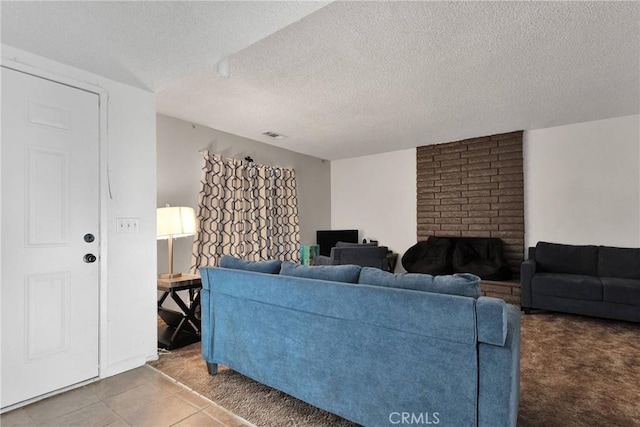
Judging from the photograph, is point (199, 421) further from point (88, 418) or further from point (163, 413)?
point (88, 418)

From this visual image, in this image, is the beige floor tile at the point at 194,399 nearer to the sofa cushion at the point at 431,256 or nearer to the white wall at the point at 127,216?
the white wall at the point at 127,216

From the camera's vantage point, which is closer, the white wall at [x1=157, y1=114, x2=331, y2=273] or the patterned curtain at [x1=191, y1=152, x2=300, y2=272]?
the white wall at [x1=157, y1=114, x2=331, y2=273]

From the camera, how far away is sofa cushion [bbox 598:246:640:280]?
3701mm

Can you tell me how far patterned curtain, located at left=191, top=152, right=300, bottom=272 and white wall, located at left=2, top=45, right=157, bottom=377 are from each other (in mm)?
1510

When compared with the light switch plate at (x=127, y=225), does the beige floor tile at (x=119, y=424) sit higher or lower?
lower

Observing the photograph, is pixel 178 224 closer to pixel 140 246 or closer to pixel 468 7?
pixel 140 246

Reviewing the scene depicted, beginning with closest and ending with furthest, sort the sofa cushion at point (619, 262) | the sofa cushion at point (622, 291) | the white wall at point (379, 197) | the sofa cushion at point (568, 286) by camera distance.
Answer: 1. the sofa cushion at point (622, 291)
2. the sofa cushion at point (568, 286)
3. the sofa cushion at point (619, 262)
4. the white wall at point (379, 197)

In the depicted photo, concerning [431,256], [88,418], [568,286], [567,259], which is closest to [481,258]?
[431,256]

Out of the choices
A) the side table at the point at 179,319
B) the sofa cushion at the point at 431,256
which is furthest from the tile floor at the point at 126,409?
the sofa cushion at the point at 431,256

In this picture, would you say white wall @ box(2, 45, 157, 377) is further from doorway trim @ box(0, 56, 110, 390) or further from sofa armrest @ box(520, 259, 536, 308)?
sofa armrest @ box(520, 259, 536, 308)

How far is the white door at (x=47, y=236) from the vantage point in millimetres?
1927

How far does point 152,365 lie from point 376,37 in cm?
291

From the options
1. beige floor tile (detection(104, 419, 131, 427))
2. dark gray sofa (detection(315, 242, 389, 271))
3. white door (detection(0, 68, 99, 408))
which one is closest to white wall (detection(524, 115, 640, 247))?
dark gray sofa (detection(315, 242, 389, 271))

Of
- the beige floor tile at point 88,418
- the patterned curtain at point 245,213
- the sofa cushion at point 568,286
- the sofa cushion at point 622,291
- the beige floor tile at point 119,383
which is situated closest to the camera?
the beige floor tile at point 88,418
